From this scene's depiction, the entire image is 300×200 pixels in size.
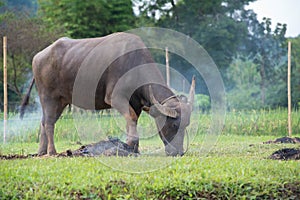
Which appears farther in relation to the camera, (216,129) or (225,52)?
(225,52)

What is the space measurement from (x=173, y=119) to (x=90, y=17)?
1574 cm

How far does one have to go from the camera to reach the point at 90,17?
2236 centimetres

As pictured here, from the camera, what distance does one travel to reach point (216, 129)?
517 inches

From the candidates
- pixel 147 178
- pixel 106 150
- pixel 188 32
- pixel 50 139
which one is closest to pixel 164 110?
pixel 106 150

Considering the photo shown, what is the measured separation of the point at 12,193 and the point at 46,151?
3.24 m

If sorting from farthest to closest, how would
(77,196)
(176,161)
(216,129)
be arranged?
(216,129) → (176,161) → (77,196)

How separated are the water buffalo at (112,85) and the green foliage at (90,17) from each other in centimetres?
1315

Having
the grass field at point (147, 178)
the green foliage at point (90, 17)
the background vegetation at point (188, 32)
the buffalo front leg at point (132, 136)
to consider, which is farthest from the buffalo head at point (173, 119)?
the green foliage at point (90, 17)

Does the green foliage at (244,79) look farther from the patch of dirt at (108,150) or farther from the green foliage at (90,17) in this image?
the patch of dirt at (108,150)

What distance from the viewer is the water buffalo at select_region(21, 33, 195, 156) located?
7.52 metres

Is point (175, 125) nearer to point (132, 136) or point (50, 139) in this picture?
point (132, 136)

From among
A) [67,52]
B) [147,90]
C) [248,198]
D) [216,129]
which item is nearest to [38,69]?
[67,52]

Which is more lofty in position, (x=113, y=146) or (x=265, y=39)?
(x=265, y=39)

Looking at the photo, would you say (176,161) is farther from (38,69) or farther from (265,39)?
(265,39)
